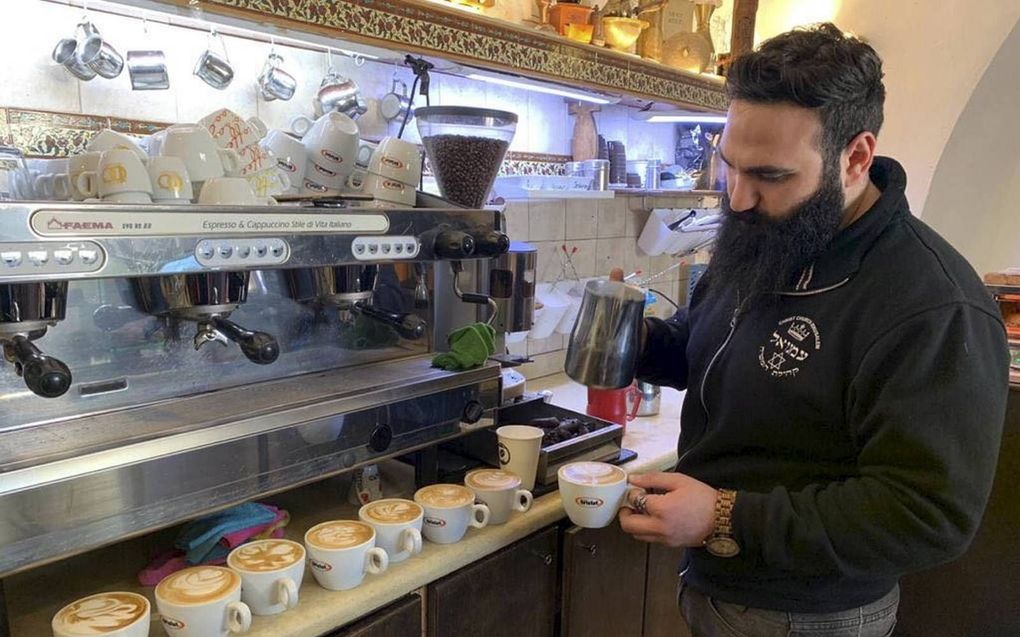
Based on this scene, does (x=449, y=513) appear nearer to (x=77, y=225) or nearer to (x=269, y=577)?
(x=269, y=577)

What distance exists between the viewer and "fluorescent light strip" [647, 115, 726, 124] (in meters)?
2.20

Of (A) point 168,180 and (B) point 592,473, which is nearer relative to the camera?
(A) point 168,180

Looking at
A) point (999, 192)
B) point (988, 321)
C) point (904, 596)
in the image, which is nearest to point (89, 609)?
point (988, 321)

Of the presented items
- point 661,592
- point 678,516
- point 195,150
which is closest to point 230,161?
point 195,150

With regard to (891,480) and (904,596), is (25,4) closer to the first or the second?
(891,480)

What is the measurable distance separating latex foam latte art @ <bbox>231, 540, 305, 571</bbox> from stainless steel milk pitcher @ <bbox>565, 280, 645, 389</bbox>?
55 cm

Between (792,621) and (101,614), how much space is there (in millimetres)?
863

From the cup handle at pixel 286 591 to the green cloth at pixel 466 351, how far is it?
41 cm

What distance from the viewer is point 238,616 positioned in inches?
31.6

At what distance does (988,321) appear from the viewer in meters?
0.85

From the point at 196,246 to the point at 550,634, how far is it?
869mm

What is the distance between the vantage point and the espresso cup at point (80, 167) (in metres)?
0.92

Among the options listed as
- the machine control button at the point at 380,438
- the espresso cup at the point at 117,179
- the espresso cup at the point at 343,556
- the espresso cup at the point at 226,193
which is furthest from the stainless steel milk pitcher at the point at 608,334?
the espresso cup at the point at 117,179

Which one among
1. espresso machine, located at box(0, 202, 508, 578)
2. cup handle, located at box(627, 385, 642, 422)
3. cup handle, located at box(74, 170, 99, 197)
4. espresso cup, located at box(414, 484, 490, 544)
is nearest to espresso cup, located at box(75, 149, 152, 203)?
cup handle, located at box(74, 170, 99, 197)
